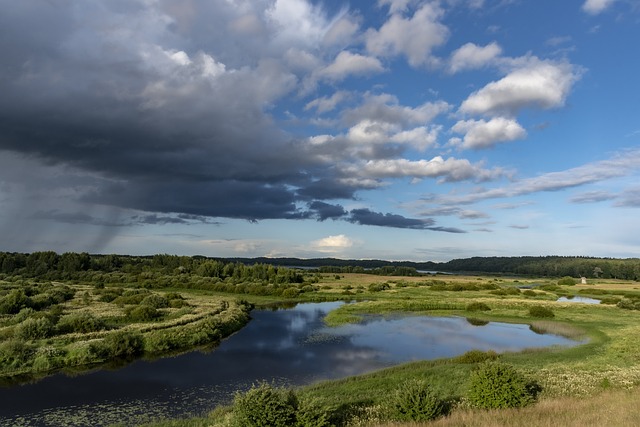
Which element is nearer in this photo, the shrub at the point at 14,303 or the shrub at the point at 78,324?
the shrub at the point at 78,324

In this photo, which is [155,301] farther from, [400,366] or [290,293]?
[400,366]

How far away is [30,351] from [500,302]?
216ft

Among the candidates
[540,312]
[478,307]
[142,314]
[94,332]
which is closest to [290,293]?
[478,307]

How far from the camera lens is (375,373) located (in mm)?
28062

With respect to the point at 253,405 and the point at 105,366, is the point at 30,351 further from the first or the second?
the point at 253,405

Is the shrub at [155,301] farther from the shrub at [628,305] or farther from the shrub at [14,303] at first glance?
the shrub at [628,305]

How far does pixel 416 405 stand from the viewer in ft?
49.7

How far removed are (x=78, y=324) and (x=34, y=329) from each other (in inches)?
169

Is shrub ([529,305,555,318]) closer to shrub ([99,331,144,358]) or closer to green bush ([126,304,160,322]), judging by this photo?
green bush ([126,304,160,322])

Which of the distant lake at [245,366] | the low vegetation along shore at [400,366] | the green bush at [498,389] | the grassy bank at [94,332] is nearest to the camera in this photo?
the low vegetation along shore at [400,366]

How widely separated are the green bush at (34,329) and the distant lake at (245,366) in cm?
936

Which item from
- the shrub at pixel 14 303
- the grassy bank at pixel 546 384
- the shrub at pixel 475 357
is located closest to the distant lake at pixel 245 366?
the grassy bank at pixel 546 384

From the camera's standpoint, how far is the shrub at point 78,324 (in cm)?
3891

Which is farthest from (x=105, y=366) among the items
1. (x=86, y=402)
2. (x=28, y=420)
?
(x=28, y=420)
